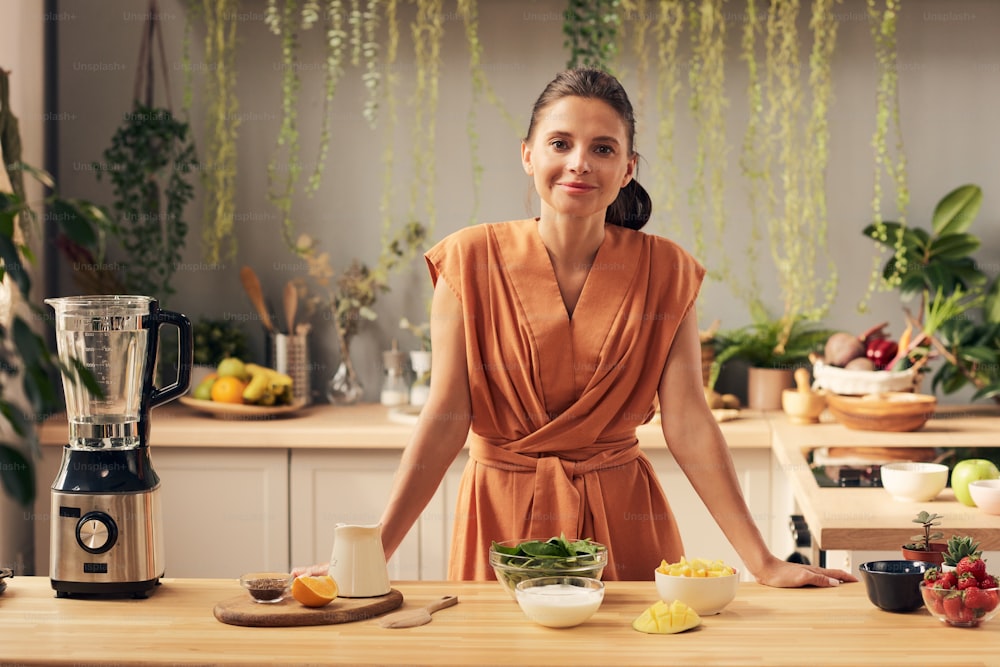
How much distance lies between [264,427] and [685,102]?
179cm

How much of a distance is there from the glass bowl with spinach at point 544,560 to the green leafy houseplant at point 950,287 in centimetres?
234

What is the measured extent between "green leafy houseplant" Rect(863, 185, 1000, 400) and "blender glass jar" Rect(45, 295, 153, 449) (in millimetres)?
2596

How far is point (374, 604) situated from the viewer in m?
1.65

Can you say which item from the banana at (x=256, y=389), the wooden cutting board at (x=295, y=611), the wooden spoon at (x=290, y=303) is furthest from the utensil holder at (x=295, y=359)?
the wooden cutting board at (x=295, y=611)

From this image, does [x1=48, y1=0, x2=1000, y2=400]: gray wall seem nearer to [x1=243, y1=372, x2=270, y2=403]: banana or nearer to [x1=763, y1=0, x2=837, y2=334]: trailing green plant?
[x1=763, y1=0, x2=837, y2=334]: trailing green plant

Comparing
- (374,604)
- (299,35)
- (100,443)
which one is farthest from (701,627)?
(299,35)

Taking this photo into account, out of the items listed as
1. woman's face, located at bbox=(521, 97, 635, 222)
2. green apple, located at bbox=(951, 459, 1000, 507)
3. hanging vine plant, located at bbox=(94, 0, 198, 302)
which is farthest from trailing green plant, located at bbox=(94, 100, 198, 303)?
green apple, located at bbox=(951, 459, 1000, 507)

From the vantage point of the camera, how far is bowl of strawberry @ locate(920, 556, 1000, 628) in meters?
1.56

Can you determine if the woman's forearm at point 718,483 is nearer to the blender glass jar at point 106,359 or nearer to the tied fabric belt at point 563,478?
the tied fabric belt at point 563,478

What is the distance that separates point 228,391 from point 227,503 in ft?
1.21

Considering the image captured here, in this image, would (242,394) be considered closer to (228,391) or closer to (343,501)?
(228,391)

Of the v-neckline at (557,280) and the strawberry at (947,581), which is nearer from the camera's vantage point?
the strawberry at (947,581)

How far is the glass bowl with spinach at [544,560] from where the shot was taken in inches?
65.1

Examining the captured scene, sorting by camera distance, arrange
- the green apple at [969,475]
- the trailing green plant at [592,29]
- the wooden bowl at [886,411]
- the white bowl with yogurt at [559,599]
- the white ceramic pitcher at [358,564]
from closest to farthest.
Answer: the white bowl with yogurt at [559,599], the white ceramic pitcher at [358,564], the green apple at [969,475], the wooden bowl at [886,411], the trailing green plant at [592,29]
